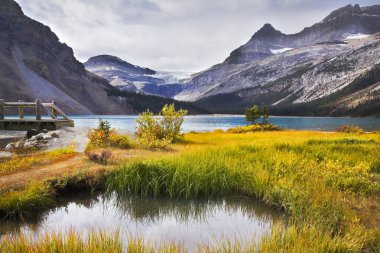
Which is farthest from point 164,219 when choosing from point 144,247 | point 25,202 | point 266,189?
point 25,202

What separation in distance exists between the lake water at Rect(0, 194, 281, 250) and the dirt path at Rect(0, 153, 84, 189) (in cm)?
174

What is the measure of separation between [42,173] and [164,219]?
618 centimetres

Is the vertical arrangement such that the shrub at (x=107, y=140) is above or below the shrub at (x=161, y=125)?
below

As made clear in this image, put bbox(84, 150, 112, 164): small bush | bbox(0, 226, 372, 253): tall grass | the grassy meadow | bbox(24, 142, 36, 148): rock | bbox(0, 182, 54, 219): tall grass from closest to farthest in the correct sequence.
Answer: bbox(0, 226, 372, 253): tall grass, the grassy meadow, bbox(0, 182, 54, 219): tall grass, bbox(84, 150, 112, 164): small bush, bbox(24, 142, 36, 148): rock

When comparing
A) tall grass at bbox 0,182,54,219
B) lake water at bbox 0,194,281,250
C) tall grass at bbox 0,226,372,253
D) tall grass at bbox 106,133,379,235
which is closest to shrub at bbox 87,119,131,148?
tall grass at bbox 106,133,379,235

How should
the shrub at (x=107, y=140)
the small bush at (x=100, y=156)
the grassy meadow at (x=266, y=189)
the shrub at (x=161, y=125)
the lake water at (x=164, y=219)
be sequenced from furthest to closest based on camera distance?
the shrub at (x=161, y=125)
the shrub at (x=107, y=140)
the small bush at (x=100, y=156)
the lake water at (x=164, y=219)
the grassy meadow at (x=266, y=189)

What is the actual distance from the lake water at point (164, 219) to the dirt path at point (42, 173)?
174cm

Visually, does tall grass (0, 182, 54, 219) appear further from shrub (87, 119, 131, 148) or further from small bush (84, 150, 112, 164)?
shrub (87, 119, 131, 148)

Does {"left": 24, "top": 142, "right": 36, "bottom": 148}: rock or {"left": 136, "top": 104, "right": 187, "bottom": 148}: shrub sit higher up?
{"left": 136, "top": 104, "right": 187, "bottom": 148}: shrub

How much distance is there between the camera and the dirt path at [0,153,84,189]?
38.4ft

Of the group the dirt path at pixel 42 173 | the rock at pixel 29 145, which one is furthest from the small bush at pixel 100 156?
the rock at pixel 29 145

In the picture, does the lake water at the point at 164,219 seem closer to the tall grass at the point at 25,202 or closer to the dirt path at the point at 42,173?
the tall grass at the point at 25,202

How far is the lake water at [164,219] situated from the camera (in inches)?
328

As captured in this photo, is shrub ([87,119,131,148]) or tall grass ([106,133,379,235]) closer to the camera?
tall grass ([106,133,379,235])
